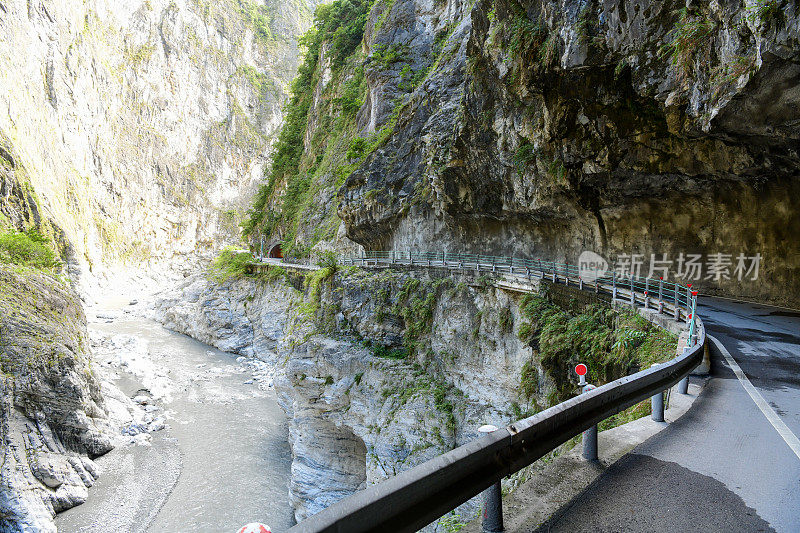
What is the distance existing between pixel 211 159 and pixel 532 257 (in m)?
82.9

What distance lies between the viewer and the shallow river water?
50.3 ft

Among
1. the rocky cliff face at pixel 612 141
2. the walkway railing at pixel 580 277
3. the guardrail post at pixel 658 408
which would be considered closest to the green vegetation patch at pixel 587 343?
the walkway railing at pixel 580 277

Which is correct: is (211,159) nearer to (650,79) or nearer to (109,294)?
(109,294)

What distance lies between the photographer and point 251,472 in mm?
18672

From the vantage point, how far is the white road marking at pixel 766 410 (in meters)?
4.00

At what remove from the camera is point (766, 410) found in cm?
497

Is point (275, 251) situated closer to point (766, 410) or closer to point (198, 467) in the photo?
point (198, 467)

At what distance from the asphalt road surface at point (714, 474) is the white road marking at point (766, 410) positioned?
1 cm

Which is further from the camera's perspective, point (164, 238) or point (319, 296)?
point (164, 238)

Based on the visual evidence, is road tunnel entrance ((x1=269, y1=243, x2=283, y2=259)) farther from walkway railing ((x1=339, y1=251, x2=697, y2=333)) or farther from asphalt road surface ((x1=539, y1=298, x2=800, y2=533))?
asphalt road surface ((x1=539, y1=298, x2=800, y2=533))

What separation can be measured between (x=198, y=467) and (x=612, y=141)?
2131cm

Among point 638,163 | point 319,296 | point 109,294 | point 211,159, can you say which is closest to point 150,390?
point 319,296

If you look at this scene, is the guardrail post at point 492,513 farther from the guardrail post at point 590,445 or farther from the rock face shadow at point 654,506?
the guardrail post at point 590,445

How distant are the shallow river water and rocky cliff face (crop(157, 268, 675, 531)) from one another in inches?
76.7
